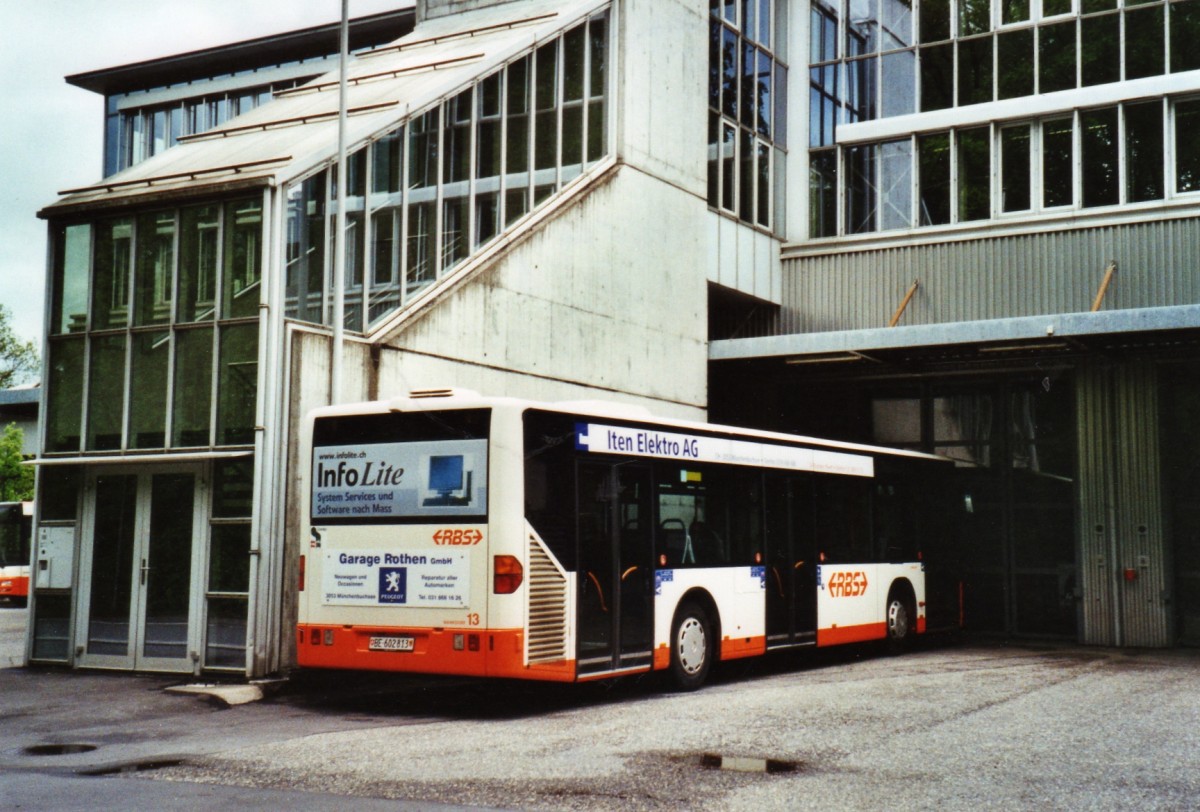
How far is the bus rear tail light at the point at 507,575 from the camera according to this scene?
494 inches

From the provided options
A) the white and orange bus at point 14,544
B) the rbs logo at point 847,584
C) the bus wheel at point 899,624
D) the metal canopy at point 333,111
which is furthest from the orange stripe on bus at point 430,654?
the white and orange bus at point 14,544

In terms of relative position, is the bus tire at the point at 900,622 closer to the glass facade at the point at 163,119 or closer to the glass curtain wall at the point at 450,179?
the glass curtain wall at the point at 450,179

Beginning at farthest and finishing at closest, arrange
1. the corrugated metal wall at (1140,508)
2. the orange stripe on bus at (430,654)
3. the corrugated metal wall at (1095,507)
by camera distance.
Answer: the corrugated metal wall at (1095,507), the corrugated metal wall at (1140,508), the orange stripe on bus at (430,654)

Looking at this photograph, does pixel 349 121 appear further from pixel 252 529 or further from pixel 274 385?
pixel 252 529

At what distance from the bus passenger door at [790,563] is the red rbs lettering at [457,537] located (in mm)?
5178

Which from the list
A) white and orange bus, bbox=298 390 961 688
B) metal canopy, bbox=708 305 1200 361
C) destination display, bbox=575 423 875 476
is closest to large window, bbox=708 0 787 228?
metal canopy, bbox=708 305 1200 361

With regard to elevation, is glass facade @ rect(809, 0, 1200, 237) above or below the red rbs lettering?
above

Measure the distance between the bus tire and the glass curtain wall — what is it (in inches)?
308

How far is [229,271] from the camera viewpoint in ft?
54.1

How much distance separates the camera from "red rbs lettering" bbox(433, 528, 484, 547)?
1272 cm

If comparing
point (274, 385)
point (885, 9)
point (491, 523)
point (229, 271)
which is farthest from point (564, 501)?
point (885, 9)

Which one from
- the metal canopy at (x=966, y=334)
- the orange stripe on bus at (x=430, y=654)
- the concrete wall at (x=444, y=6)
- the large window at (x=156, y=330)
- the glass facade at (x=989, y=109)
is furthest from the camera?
the concrete wall at (x=444, y=6)

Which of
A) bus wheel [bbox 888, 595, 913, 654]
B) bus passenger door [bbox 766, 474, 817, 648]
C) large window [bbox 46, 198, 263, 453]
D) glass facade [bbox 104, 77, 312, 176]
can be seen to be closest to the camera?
large window [bbox 46, 198, 263, 453]

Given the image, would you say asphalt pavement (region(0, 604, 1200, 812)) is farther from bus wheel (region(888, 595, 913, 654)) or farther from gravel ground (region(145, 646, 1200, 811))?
bus wheel (region(888, 595, 913, 654))
